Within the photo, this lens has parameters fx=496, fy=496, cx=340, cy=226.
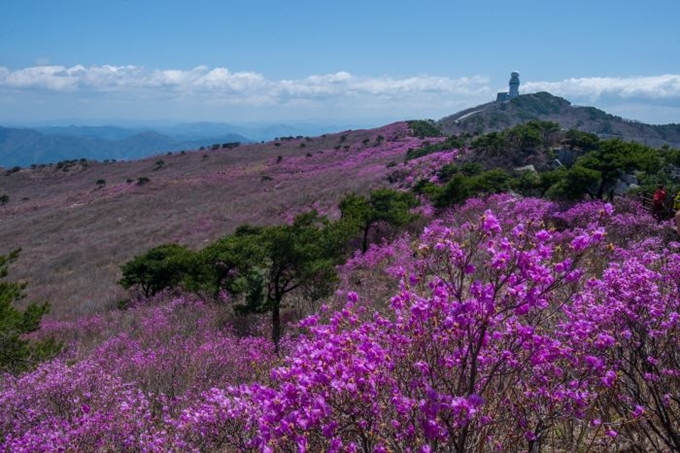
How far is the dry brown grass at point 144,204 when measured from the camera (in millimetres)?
26688

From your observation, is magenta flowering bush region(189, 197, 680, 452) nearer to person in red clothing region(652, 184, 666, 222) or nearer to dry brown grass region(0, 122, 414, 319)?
person in red clothing region(652, 184, 666, 222)

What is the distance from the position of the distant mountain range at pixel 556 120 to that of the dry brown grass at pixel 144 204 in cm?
1538

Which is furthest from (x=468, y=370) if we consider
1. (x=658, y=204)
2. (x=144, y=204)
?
(x=144, y=204)

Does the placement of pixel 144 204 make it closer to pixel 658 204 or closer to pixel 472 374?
pixel 658 204

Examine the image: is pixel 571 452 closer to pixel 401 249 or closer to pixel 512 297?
pixel 512 297

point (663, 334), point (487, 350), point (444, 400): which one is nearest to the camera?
point (444, 400)

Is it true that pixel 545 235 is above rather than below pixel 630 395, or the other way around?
above

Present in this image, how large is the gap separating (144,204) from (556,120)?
64.4 meters

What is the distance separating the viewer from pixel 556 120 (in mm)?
79125

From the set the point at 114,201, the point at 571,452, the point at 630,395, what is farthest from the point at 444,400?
the point at 114,201

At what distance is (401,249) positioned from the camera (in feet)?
44.1

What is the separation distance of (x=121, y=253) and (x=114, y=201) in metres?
21.0

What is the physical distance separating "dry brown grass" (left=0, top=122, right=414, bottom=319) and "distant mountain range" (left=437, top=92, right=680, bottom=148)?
15.4 meters

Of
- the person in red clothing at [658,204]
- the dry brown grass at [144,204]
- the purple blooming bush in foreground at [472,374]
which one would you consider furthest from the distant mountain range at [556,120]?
the purple blooming bush in foreground at [472,374]
